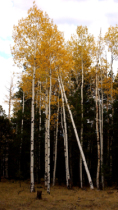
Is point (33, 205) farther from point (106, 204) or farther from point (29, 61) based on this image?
point (29, 61)

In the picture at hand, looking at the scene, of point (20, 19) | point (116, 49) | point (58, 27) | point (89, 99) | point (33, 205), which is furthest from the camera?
point (89, 99)

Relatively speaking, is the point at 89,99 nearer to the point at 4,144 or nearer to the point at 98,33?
the point at 98,33

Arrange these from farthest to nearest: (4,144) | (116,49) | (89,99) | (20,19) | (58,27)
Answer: (4,144) → (89,99) → (116,49) → (58,27) → (20,19)

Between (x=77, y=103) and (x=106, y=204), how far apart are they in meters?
→ 8.54

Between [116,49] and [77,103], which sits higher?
[116,49]

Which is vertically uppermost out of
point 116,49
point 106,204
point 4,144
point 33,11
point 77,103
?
point 33,11

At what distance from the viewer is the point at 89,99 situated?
15.6 metres

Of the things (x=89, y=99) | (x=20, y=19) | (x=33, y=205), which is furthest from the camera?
→ (x=89, y=99)

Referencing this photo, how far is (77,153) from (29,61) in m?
9.06

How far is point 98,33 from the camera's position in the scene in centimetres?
1289

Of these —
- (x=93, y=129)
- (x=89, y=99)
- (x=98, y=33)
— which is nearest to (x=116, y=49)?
(x=98, y=33)

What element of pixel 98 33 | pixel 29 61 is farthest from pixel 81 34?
pixel 29 61

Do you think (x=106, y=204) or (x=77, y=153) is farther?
(x=77, y=153)

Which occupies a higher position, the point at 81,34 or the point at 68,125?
the point at 81,34
